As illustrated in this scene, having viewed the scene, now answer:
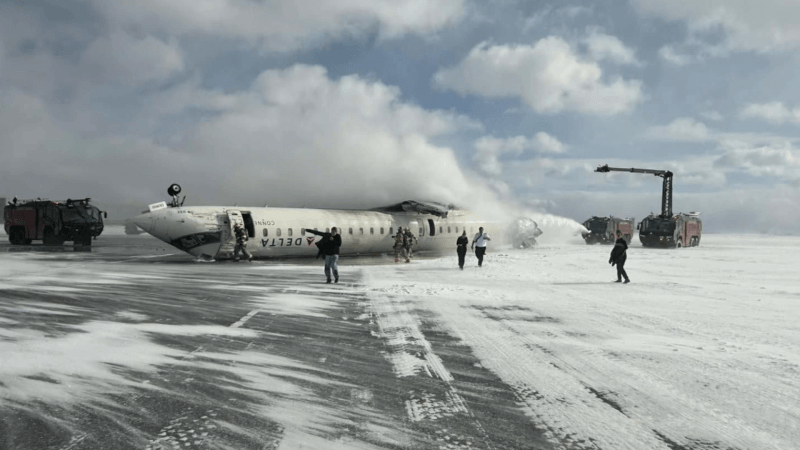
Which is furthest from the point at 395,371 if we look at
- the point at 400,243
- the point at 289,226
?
the point at 400,243

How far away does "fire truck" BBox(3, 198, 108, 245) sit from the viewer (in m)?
35.6

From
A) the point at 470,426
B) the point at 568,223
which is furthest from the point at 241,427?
the point at 568,223

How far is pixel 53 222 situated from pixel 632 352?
3916 centimetres

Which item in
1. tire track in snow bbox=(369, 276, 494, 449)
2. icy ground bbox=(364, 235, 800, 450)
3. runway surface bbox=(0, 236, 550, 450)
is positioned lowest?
runway surface bbox=(0, 236, 550, 450)

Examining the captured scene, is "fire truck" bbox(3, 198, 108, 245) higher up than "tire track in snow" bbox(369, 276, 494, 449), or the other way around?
"fire truck" bbox(3, 198, 108, 245)

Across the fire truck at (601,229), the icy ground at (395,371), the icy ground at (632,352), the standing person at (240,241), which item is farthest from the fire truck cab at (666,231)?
the standing person at (240,241)

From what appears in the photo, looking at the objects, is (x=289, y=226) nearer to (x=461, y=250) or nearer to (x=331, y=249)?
(x=461, y=250)

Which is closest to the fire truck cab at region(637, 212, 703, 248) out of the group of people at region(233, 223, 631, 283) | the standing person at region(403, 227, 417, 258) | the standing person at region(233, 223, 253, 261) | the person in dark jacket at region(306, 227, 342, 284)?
the group of people at region(233, 223, 631, 283)

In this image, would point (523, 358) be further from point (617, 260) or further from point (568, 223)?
point (568, 223)

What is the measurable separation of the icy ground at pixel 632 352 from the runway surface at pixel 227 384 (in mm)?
582

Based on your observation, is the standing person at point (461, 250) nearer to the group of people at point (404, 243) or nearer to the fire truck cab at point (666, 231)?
the group of people at point (404, 243)

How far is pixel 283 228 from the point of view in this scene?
2653 centimetres

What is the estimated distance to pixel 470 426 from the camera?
483 centimetres

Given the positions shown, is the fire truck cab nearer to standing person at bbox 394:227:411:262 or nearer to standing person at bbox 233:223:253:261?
standing person at bbox 394:227:411:262
